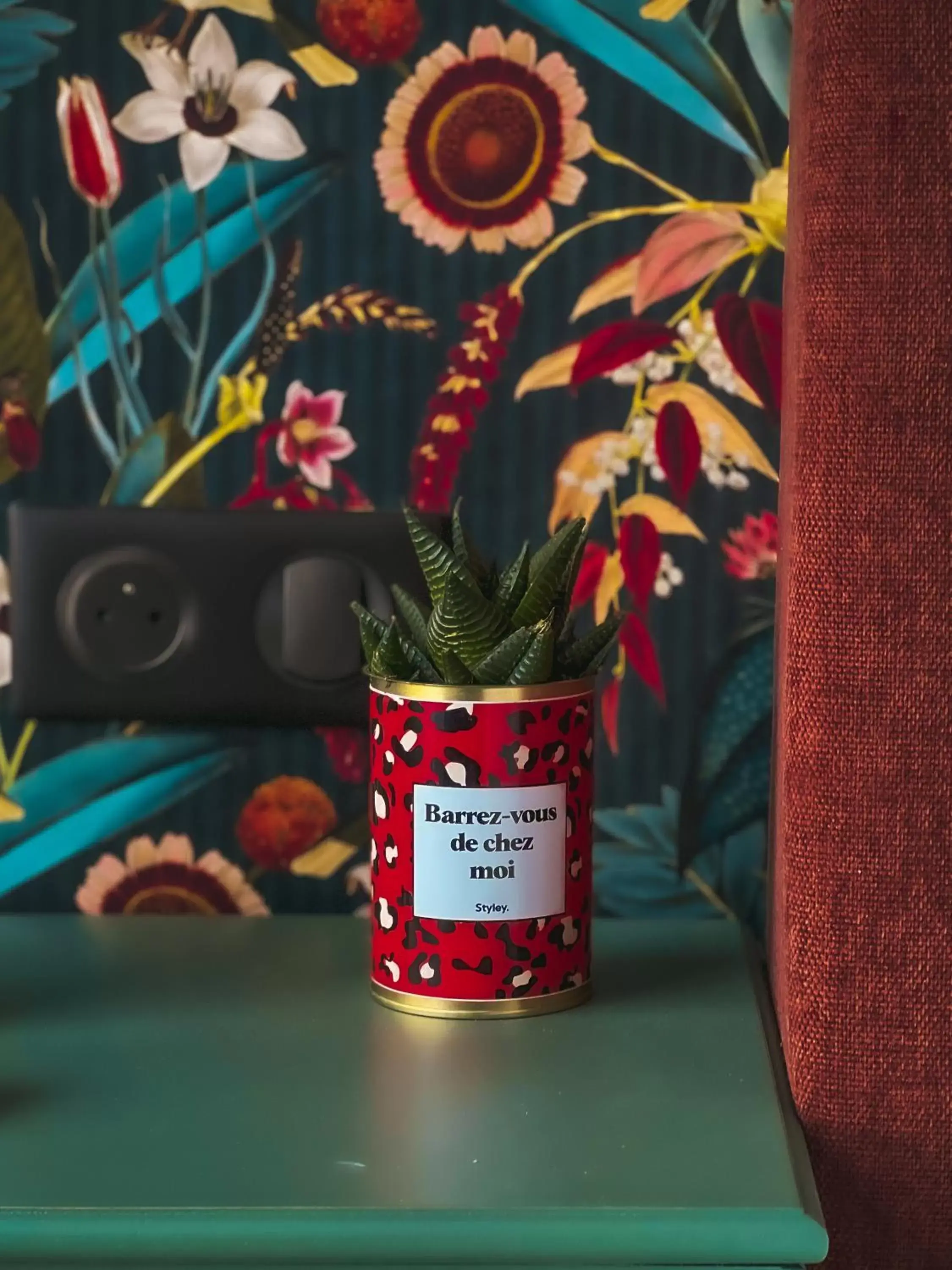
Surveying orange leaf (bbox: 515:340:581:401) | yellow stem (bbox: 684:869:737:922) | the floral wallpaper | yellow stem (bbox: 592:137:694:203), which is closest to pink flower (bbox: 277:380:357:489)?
the floral wallpaper

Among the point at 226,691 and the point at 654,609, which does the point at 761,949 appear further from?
the point at 226,691

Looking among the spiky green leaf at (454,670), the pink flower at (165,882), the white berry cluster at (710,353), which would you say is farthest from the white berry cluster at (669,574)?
the pink flower at (165,882)

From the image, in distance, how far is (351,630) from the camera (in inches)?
33.7

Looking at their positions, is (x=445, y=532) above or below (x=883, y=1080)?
above

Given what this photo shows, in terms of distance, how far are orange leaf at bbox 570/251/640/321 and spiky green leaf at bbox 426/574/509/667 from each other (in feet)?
0.80

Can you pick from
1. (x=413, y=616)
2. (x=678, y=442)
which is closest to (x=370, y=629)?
(x=413, y=616)

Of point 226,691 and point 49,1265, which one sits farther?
point 226,691

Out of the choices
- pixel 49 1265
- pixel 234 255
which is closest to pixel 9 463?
pixel 234 255

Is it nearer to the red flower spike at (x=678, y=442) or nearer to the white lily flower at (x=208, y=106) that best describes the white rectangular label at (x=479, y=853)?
the red flower spike at (x=678, y=442)

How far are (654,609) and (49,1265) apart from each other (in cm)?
50

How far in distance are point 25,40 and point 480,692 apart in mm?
496

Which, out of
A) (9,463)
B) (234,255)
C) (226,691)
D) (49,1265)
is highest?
(234,255)

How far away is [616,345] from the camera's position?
86 centimetres

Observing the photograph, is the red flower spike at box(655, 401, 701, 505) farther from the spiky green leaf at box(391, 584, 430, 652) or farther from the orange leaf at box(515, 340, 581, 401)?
the spiky green leaf at box(391, 584, 430, 652)
